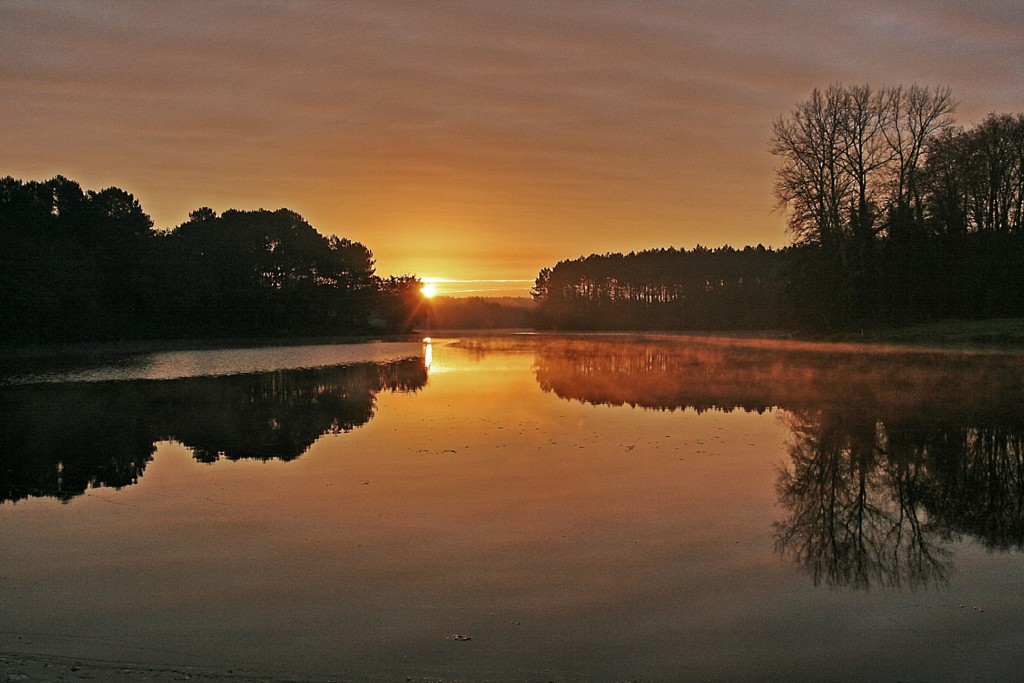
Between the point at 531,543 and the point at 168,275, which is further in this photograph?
the point at 168,275

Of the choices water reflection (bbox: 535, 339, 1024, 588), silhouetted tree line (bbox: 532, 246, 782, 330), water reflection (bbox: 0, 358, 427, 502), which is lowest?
water reflection (bbox: 535, 339, 1024, 588)

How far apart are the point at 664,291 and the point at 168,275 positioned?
93.6m

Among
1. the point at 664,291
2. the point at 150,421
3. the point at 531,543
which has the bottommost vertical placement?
the point at 531,543

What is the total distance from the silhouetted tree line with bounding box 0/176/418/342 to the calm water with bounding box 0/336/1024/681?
51.5 metres

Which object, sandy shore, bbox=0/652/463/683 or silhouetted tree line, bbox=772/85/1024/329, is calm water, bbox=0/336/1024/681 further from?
silhouetted tree line, bbox=772/85/1024/329

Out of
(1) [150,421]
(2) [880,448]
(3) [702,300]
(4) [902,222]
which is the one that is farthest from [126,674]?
(3) [702,300]

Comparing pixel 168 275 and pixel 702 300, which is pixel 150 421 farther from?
pixel 702 300

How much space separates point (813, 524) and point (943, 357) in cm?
2864

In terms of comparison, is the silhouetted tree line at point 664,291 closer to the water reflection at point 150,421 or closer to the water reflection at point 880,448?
the water reflection at point 880,448

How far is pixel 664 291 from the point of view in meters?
153

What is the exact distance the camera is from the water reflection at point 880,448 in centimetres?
875

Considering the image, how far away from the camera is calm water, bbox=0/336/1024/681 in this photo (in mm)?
6215

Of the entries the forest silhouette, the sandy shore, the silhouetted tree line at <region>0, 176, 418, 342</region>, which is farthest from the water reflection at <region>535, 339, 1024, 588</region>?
the silhouetted tree line at <region>0, 176, 418, 342</region>

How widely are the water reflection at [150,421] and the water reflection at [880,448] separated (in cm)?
721
